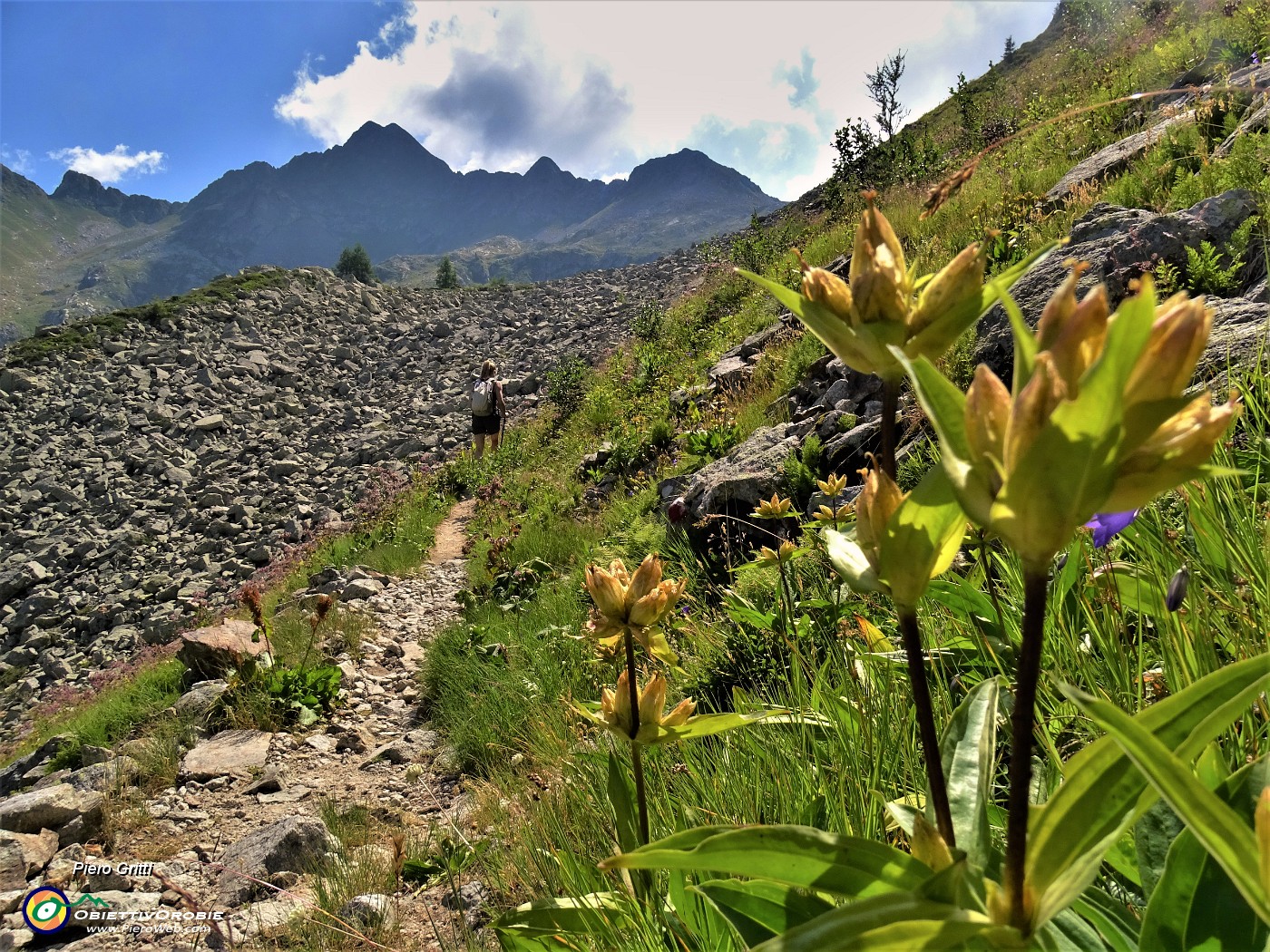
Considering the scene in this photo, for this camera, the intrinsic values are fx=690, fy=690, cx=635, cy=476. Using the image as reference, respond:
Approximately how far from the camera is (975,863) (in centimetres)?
66

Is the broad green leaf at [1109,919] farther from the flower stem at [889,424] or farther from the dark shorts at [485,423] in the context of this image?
the dark shorts at [485,423]

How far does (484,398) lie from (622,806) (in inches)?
461

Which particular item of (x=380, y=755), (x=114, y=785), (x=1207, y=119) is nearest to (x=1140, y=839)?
(x=380, y=755)

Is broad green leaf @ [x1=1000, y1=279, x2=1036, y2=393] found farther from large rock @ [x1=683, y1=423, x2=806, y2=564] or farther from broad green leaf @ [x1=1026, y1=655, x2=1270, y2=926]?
large rock @ [x1=683, y1=423, x2=806, y2=564]

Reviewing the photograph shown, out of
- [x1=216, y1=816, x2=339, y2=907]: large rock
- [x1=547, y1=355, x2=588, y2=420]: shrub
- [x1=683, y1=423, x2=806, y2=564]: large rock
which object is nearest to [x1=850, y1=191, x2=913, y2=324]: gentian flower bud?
[x1=683, y1=423, x2=806, y2=564]: large rock

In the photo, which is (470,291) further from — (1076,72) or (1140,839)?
(1140,839)

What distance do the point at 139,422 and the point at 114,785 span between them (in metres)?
15.2

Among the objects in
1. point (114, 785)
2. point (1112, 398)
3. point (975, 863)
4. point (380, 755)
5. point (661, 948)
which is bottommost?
point (380, 755)

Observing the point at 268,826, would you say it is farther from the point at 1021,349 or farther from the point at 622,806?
the point at 1021,349

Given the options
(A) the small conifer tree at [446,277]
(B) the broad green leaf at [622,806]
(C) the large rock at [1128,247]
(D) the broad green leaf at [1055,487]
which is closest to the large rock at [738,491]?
(C) the large rock at [1128,247]

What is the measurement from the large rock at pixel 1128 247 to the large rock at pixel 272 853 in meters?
4.47

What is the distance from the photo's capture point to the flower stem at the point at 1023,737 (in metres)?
0.52

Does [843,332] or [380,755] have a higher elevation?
[843,332]

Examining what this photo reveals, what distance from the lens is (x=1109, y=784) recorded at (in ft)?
1.82
